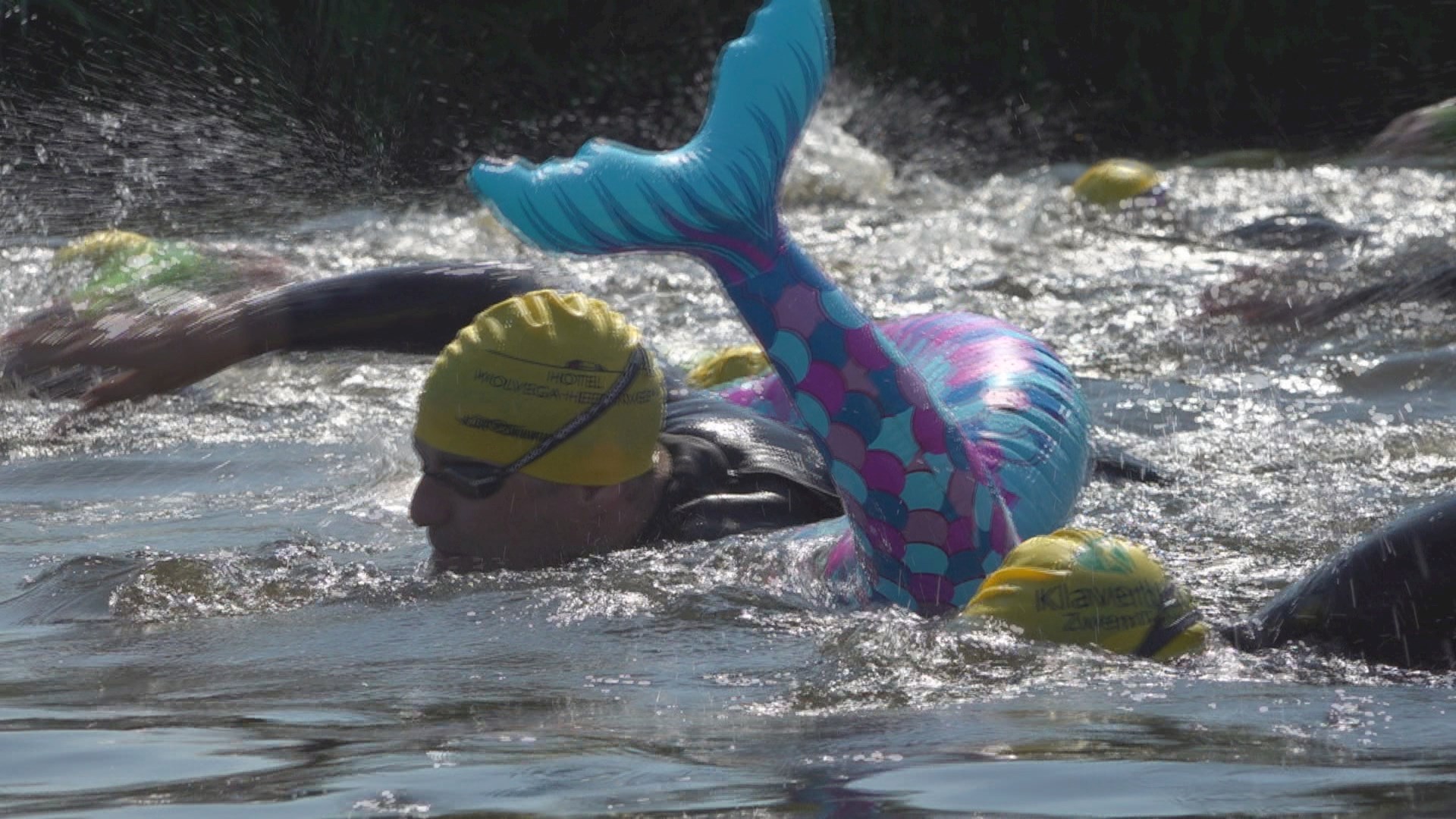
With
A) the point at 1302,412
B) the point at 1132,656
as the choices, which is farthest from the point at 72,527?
the point at 1302,412

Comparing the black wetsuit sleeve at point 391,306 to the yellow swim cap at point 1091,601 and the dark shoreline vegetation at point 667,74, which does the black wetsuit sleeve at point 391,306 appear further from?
the dark shoreline vegetation at point 667,74

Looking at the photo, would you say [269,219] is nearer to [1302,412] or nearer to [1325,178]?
[1302,412]

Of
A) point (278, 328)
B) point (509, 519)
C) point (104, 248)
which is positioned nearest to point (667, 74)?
point (104, 248)

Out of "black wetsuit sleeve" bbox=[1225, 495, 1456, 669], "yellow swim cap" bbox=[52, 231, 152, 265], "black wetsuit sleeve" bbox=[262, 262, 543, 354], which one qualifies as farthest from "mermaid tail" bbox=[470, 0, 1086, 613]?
"yellow swim cap" bbox=[52, 231, 152, 265]

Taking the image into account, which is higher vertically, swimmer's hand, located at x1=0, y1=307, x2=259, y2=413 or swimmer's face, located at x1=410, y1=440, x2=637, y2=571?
swimmer's hand, located at x1=0, y1=307, x2=259, y2=413

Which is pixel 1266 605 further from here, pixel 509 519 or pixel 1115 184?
pixel 1115 184

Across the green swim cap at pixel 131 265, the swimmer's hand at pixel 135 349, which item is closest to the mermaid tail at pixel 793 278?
→ the swimmer's hand at pixel 135 349

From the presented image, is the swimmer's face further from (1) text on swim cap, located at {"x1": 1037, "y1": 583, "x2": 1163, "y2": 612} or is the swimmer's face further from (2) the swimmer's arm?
(1) text on swim cap, located at {"x1": 1037, "y1": 583, "x2": 1163, "y2": 612}

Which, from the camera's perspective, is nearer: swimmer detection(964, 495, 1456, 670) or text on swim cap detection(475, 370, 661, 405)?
swimmer detection(964, 495, 1456, 670)

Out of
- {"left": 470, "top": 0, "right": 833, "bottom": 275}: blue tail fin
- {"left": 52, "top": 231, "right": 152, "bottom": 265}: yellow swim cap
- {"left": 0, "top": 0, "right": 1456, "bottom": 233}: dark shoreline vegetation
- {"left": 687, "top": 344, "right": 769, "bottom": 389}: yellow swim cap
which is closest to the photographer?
{"left": 470, "top": 0, "right": 833, "bottom": 275}: blue tail fin

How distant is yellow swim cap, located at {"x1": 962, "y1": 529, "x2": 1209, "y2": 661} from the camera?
3939mm

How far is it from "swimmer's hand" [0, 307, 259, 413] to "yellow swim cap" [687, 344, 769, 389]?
2186 millimetres

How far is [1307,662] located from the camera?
149 inches

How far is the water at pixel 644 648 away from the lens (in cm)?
288
